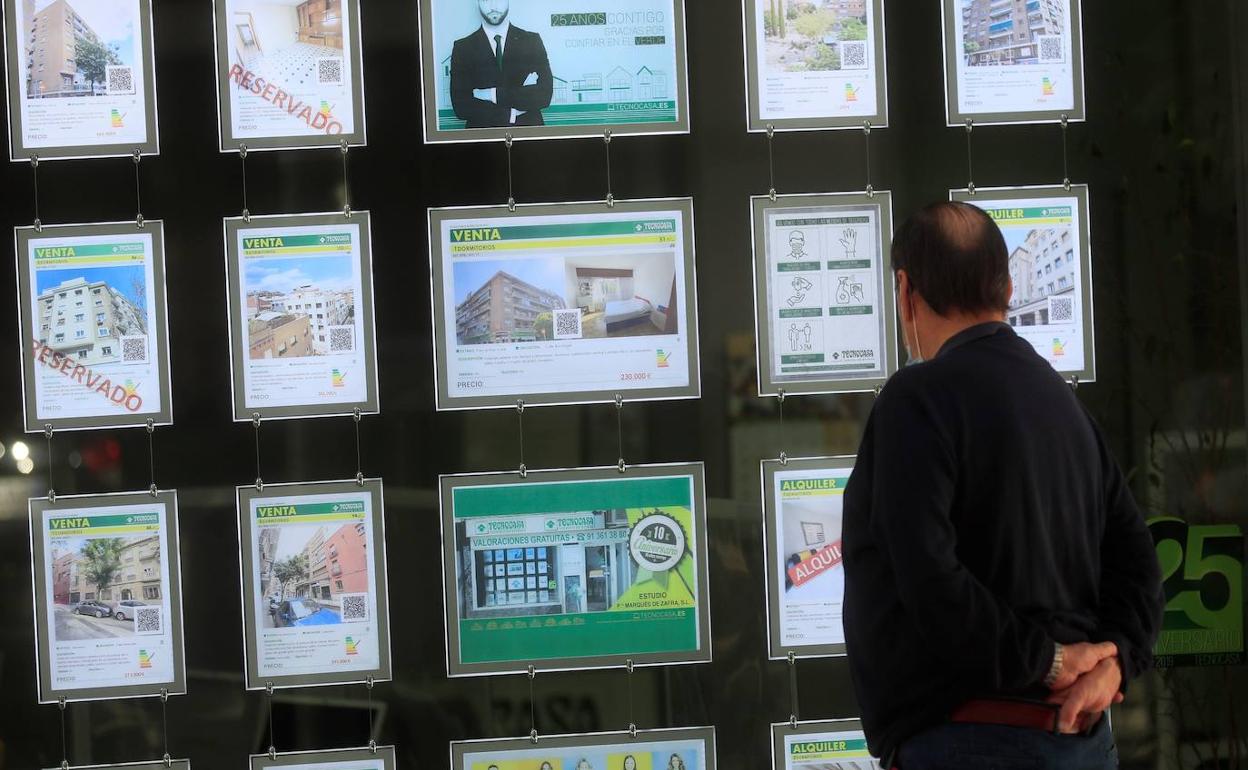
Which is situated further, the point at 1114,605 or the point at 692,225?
the point at 692,225

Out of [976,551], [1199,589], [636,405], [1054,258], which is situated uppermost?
[1054,258]

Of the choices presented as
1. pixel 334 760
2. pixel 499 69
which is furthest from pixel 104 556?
pixel 499 69

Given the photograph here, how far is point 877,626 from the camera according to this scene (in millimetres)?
1737

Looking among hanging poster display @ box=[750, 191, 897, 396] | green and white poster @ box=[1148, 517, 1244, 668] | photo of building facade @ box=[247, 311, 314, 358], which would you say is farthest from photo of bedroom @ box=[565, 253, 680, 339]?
green and white poster @ box=[1148, 517, 1244, 668]

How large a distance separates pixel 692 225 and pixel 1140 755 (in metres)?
1.82

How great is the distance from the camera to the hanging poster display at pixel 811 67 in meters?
3.04

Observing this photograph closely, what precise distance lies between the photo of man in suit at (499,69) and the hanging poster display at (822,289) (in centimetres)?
65

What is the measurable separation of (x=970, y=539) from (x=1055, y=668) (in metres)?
0.22

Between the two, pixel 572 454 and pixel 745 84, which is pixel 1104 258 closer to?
pixel 745 84

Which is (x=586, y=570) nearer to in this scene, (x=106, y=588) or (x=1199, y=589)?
(x=106, y=588)

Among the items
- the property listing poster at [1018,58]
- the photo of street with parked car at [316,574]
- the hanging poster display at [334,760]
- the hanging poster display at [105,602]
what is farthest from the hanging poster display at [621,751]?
the property listing poster at [1018,58]

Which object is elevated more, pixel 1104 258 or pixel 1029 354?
pixel 1104 258

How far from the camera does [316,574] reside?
9.82ft

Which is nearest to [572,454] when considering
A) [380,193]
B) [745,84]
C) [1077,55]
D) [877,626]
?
[380,193]
